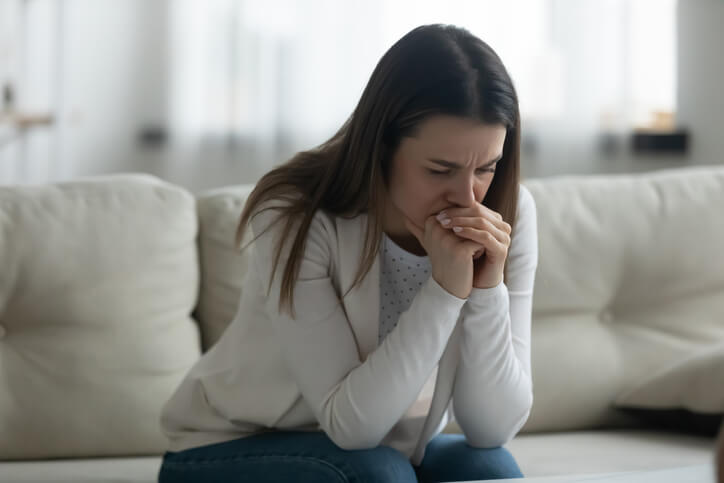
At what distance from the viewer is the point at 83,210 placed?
58.0 inches

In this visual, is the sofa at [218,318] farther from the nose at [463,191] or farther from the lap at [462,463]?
the nose at [463,191]

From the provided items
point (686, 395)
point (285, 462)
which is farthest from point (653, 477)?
point (686, 395)

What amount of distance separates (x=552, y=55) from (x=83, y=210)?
1.92 meters

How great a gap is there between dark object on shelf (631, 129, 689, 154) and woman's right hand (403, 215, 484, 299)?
2112 mm

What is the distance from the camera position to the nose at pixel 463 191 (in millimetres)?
1004

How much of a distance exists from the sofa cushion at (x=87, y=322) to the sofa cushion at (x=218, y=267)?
5 centimetres

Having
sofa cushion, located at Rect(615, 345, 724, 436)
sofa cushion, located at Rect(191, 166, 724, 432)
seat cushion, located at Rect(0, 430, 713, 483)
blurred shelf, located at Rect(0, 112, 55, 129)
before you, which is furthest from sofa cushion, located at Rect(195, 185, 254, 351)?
blurred shelf, located at Rect(0, 112, 55, 129)

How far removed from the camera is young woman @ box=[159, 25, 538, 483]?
100 centimetres

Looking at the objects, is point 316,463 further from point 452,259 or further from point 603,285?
point 603,285

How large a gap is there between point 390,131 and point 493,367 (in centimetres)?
33

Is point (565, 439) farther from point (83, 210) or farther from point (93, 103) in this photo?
point (93, 103)

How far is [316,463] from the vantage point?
1.00 meters

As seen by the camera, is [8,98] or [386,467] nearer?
[386,467]

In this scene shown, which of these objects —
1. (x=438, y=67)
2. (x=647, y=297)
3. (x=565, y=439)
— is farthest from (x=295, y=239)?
(x=647, y=297)
